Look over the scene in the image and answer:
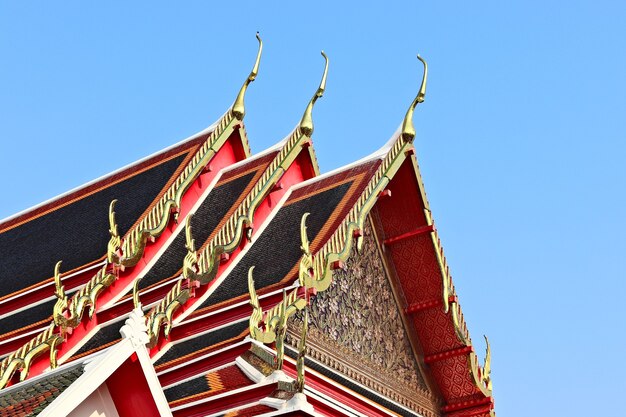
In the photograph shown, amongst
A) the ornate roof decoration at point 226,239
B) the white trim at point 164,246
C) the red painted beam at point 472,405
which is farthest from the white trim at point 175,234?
the red painted beam at point 472,405

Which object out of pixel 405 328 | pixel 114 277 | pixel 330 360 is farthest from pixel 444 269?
pixel 114 277

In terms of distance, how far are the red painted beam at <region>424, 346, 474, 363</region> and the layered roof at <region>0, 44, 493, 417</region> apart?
0.01 m

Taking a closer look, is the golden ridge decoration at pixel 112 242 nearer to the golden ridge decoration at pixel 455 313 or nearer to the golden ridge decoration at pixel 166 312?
the golden ridge decoration at pixel 166 312

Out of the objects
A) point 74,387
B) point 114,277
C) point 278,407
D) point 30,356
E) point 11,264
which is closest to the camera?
point 74,387

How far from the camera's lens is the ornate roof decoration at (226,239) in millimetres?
9923

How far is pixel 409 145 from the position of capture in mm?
11031

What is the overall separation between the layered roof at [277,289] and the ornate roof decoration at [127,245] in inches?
0.5

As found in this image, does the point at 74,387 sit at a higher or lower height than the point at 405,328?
lower

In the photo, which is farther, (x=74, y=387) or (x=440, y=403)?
(x=440, y=403)

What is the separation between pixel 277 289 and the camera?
9734 mm

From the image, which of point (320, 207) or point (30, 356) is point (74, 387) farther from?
point (320, 207)

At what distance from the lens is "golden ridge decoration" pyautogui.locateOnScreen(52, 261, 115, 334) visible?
1043cm

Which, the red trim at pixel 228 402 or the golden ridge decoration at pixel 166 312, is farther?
the golden ridge decoration at pixel 166 312

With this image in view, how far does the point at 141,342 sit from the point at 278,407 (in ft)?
7.72
